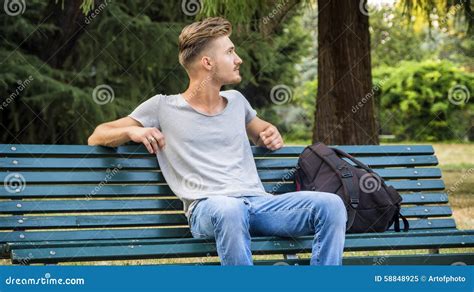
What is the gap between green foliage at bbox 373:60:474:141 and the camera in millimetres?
24109

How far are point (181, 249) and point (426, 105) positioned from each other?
824 inches

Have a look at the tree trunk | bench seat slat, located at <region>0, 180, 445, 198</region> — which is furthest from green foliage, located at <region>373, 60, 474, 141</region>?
bench seat slat, located at <region>0, 180, 445, 198</region>

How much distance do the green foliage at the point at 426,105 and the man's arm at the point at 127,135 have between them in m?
19.8

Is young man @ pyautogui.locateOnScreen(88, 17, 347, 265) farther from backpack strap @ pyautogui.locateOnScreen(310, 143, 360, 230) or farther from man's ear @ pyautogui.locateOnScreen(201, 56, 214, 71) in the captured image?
backpack strap @ pyautogui.locateOnScreen(310, 143, 360, 230)

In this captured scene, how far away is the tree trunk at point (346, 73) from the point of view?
8.91 metres

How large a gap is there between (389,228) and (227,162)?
1.03 metres

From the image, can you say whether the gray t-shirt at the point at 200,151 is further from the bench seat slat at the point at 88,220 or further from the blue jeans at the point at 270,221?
the bench seat slat at the point at 88,220

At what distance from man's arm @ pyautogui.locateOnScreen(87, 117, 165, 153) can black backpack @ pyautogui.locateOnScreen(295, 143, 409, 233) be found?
0.80 m

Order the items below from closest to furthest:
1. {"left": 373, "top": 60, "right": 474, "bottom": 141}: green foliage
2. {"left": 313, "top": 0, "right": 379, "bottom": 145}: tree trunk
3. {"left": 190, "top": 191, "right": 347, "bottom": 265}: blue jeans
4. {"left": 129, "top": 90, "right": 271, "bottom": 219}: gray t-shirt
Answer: {"left": 190, "top": 191, "right": 347, "bottom": 265}: blue jeans, {"left": 129, "top": 90, "right": 271, "bottom": 219}: gray t-shirt, {"left": 313, "top": 0, "right": 379, "bottom": 145}: tree trunk, {"left": 373, "top": 60, "right": 474, "bottom": 141}: green foliage

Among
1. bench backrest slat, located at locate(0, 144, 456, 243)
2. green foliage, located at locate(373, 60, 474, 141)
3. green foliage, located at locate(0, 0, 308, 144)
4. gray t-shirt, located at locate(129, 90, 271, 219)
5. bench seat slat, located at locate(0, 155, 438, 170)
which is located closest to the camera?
gray t-shirt, located at locate(129, 90, 271, 219)

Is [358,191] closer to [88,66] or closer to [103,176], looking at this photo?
[103,176]

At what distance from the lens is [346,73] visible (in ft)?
→ 29.5

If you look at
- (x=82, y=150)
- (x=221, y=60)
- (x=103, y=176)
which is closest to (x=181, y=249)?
(x=103, y=176)

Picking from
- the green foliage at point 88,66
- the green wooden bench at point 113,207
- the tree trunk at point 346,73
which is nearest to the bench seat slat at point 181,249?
the green wooden bench at point 113,207
